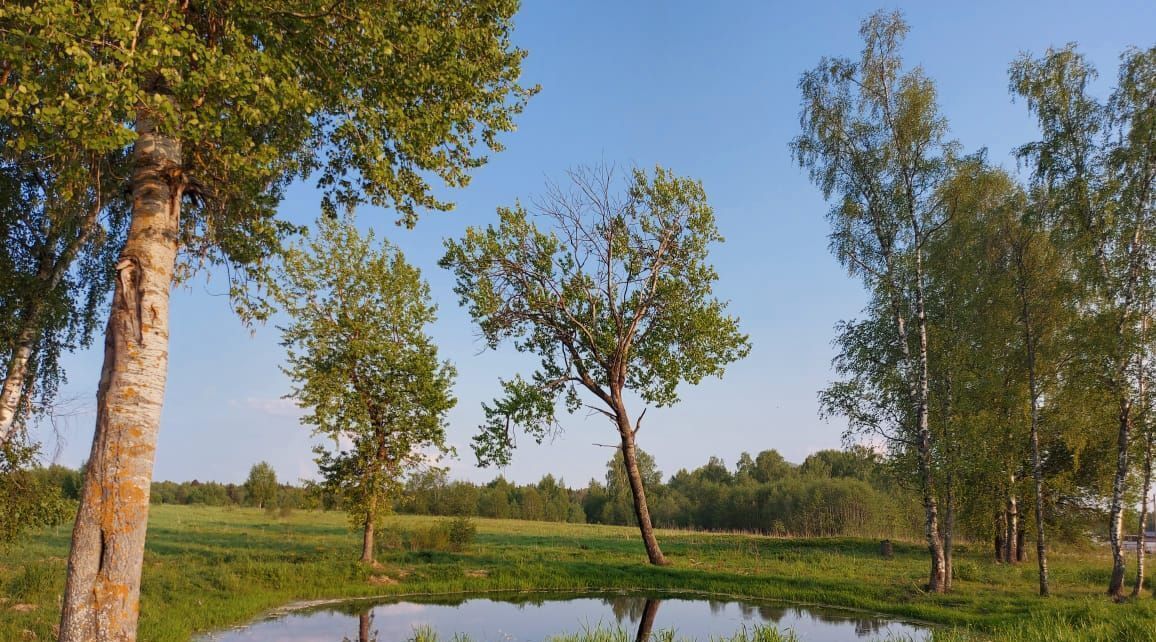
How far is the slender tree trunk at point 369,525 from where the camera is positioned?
25.2m

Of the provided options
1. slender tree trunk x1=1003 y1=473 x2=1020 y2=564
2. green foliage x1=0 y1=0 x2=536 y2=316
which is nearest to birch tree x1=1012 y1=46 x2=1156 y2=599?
slender tree trunk x1=1003 y1=473 x2=1020 y2=564

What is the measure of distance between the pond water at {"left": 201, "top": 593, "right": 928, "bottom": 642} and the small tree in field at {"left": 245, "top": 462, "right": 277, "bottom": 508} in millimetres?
50338

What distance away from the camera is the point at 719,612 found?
1884cm

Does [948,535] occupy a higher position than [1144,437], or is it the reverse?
[1144,437]

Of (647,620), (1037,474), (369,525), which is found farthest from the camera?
(369,525)

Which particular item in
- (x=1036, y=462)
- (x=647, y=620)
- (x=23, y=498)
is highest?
(x=1036, y=462)

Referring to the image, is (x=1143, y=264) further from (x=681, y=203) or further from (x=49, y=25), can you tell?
(x=49, y=25)

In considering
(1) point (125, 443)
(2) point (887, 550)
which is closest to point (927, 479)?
(2) point (887, 550)

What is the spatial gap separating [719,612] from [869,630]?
3977 millimetres

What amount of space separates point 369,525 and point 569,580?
26.7 ft

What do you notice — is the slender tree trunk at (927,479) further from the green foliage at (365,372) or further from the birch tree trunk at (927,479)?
the green foliage at (365,372)

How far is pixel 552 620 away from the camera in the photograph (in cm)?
1748

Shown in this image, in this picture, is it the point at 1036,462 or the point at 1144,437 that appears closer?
the point at 1144,437

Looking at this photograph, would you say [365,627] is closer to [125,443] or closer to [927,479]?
[125,443]
